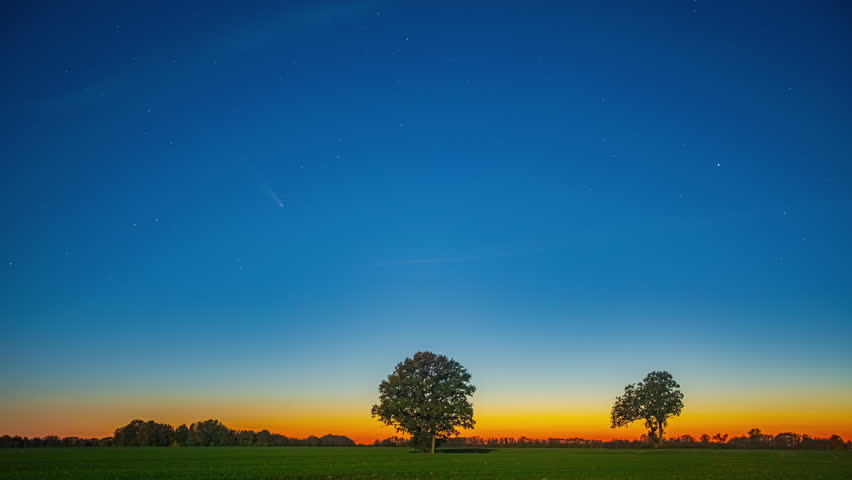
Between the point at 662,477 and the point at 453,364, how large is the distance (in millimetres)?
49566

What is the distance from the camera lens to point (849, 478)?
3516 centimetres

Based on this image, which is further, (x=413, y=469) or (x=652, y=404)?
(x=652, y=404)

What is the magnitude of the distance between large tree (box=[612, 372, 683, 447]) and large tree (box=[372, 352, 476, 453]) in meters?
68.4

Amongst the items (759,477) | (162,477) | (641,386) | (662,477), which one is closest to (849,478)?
(759,477)

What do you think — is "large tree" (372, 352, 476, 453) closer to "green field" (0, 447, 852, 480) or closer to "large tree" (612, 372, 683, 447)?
"green field" (0, 447, 852, 480)

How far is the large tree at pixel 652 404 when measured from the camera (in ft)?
426

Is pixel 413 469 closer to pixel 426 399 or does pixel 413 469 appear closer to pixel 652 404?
pixel 426 399

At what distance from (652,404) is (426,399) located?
243 ft

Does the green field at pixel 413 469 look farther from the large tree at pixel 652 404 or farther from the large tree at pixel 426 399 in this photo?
the large tree at pixel 652 404

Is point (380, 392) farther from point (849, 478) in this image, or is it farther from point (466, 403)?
point (849, 478)

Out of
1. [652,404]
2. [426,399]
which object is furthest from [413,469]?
[652,404]

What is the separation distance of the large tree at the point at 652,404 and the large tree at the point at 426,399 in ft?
224

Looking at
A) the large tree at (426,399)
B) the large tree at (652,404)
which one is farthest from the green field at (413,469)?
the large tree at (652,404)

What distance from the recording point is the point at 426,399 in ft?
267
